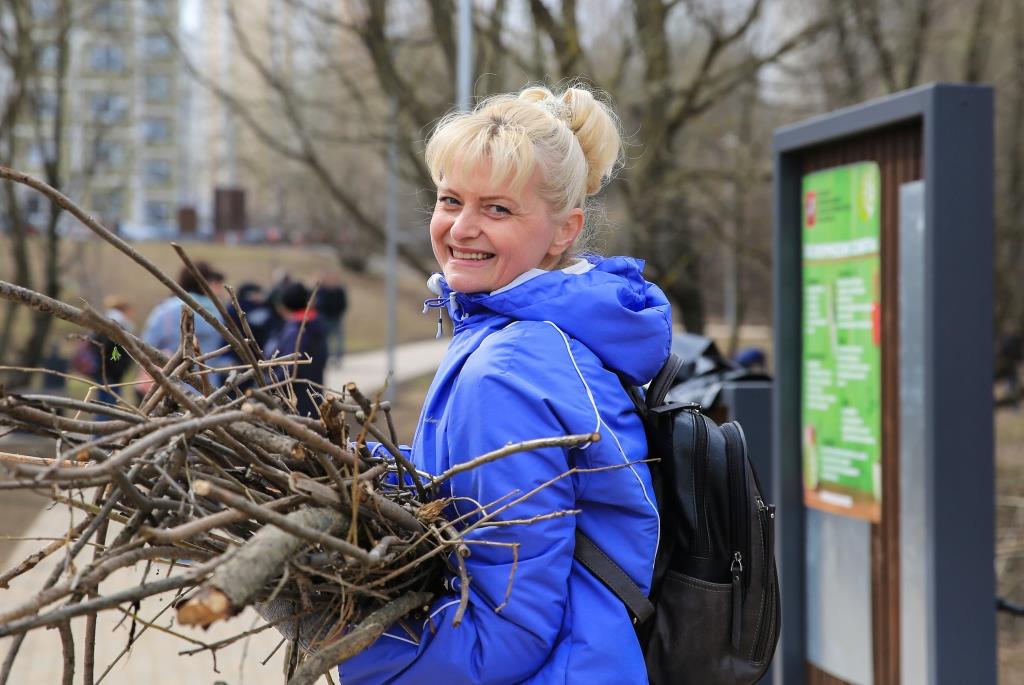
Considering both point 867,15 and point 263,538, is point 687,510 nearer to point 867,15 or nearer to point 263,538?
point 263,538

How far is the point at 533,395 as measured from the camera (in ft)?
6.55

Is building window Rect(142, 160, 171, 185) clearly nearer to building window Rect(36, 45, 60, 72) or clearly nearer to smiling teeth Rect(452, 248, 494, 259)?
building window Rect(36, 45, 60, 72)

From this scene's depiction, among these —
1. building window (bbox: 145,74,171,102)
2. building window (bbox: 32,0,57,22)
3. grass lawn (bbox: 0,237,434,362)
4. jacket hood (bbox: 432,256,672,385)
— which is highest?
building window (bbox: 145,74,171,102)

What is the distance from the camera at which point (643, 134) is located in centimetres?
1269

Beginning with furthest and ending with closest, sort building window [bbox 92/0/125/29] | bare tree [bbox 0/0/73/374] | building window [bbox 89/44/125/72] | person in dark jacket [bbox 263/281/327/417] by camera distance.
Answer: building window [bbox 89/44/125/72], building window [bbox 92/0/125/29], bare tree [bbox 0/0/73/374], person in dark jacket [bbox 263/281/327/417]

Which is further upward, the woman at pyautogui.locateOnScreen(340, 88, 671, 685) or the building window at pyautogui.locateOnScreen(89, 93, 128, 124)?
the building window at pyautogui.locateOnScreen(89, 93, 128, 124)

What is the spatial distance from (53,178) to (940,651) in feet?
42.6

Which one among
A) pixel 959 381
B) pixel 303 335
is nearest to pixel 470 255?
pixel 959 381

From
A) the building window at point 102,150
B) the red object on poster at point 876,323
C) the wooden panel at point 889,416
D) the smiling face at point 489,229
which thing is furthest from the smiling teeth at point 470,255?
the building window at point 102,150

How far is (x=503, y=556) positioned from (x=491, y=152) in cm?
69

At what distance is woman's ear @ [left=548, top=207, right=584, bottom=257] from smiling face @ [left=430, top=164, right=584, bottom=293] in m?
0.05

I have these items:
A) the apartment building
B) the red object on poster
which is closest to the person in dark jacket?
the red object on poster

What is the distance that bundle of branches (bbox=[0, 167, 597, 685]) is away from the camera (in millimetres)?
1686

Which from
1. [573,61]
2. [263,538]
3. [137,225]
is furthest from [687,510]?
[137,225]
